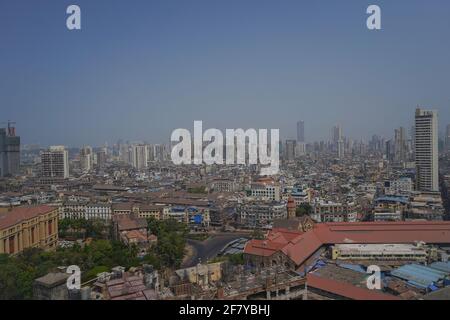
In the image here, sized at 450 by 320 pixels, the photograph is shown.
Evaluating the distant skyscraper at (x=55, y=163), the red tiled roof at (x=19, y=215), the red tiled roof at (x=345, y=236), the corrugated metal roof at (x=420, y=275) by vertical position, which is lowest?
the corrugated metal roof at (x=420, y=275)

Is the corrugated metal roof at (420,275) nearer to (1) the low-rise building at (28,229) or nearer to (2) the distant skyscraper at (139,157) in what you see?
(1) the low-rise building at (28,229)

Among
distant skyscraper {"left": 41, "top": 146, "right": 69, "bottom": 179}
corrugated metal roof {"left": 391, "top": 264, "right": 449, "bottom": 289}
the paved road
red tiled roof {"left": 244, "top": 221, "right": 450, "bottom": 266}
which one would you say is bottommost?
the paved road

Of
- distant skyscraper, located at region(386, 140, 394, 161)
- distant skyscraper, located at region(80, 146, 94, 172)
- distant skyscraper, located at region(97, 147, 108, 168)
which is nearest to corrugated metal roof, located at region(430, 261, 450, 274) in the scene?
distant skyscraper, located at region(386, 140, 394, 161)

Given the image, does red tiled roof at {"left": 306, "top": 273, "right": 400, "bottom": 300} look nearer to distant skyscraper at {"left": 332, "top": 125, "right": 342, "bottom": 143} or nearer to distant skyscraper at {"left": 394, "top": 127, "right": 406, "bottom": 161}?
distant skyscraper at {"left": 332, "top": 125, "right": 342, "bottom": 143}

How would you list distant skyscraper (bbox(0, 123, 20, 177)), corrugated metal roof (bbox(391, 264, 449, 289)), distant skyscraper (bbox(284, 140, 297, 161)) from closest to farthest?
1. corrugated metal roof (bbox(391, 264, 449, 289))
2. distant skyscraper (bbox(0, 123, 20, 177))
3. distant skyscraper (bbox(284, 140, 297, 161))

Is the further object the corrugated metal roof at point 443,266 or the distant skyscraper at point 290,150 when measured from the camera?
the distant skyscraper at point 290,150

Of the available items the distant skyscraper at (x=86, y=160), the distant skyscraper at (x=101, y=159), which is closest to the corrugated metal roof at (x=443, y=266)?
the distant skyscraper at (x=86, y=160)
